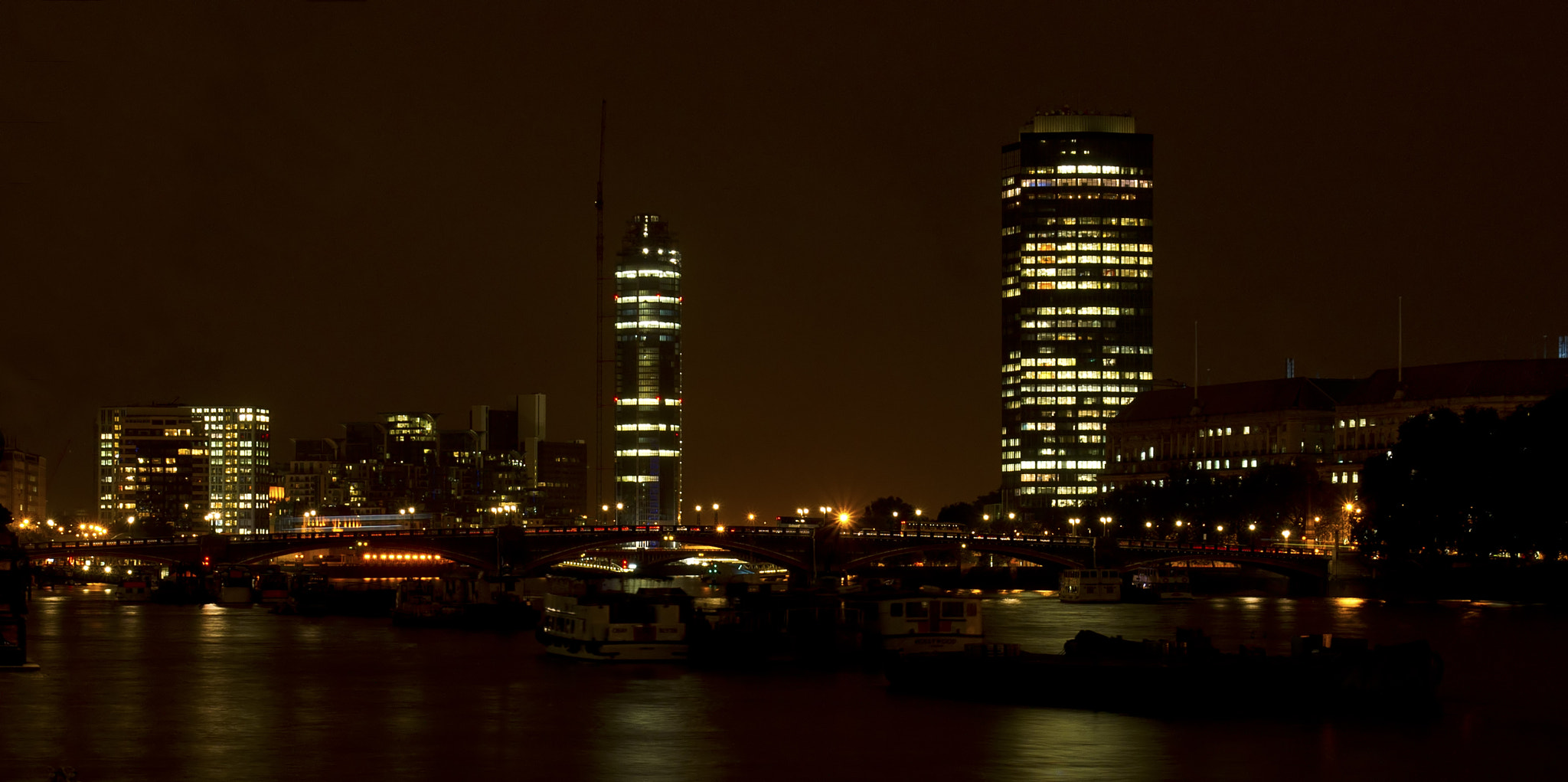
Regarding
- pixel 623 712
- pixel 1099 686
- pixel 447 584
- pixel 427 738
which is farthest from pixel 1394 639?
pixel 447 584

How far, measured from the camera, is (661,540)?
632 feet

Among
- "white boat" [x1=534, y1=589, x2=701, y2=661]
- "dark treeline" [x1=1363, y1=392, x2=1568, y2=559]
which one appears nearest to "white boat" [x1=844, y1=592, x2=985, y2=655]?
"white boat" [x1=534, y1=589, x2=701, y2=661]

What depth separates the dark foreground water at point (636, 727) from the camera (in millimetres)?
68438

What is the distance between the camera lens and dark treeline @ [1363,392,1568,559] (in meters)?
156

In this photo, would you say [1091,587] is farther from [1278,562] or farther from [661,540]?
[661,540]

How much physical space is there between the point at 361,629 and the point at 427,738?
67.2 m

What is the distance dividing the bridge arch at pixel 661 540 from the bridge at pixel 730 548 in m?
0.10

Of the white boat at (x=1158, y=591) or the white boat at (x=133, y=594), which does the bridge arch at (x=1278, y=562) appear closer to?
the white boat at (x=1158, y=591)

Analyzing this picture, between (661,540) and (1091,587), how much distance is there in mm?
39544

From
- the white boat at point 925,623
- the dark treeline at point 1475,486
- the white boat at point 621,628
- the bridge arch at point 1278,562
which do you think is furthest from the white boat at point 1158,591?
the white boat at point 621,628

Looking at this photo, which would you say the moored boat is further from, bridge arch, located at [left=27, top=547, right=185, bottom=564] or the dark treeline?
the dark treeline

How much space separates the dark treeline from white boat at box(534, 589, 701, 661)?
74.5 m

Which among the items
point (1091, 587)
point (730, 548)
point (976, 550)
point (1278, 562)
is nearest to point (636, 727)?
point (1091, 587)

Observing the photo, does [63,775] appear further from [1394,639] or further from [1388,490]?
[1388,490]
